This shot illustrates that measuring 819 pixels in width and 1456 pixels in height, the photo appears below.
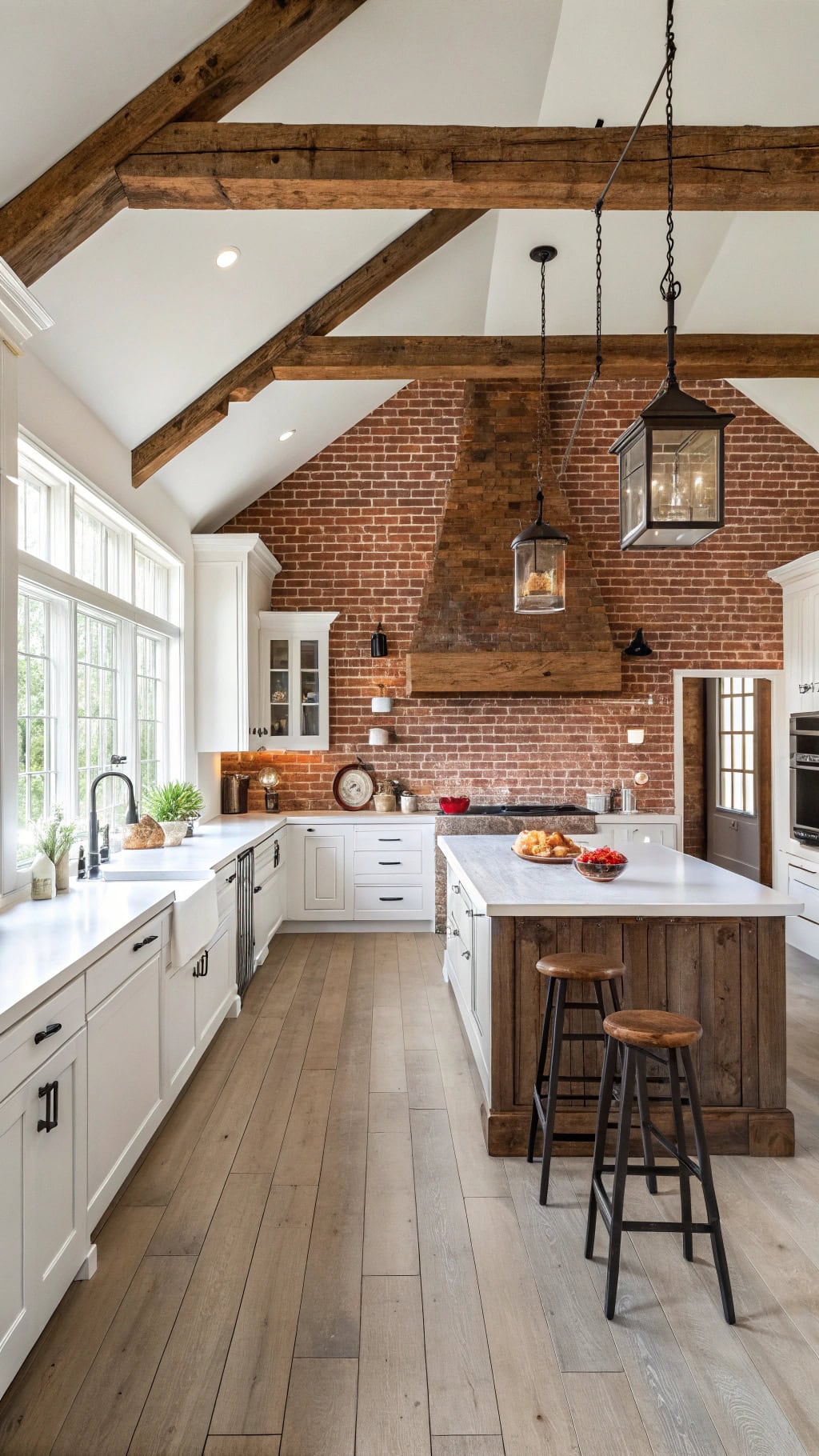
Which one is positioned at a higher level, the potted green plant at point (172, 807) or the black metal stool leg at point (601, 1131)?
the potted green plant at point (172, 807)

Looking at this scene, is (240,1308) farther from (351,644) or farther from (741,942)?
(351,644)

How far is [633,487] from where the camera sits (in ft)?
8.39

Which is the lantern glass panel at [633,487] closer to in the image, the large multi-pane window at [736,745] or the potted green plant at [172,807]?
the potted green plant at [172,807]

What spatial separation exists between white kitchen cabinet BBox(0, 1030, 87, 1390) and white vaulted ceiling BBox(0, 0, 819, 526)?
8.42 ft

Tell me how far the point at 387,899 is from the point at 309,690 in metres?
1.72

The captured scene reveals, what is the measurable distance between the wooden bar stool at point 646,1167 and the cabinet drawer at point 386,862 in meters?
3.77

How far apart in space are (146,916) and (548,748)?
14.8ft

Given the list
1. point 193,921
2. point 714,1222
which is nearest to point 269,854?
point 193,921

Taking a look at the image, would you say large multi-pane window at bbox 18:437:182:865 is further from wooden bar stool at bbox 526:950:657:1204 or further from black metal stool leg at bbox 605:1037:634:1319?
black metal stool leg at bbox 605:1037:634:1319

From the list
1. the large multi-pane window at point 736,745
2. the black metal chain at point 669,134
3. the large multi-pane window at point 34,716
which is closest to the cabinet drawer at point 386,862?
the large multi-pane window at point 34,716

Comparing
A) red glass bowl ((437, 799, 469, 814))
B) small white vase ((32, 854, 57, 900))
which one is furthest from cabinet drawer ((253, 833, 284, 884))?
small white vase ((32, 854, 57, 900))

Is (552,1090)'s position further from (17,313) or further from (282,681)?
(282,681)

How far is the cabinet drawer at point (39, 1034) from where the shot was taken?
68.9 inches

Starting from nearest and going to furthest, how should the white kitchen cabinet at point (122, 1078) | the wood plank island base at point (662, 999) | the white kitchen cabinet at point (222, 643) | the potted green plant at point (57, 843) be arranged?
1. the white kitchen cabinet at point (122, 1078)
2. the wood plank island base at point (662, 999)
3. the potted green plant at point (57, 843)
4. the white kitchen cabinet at point (222, 643)
